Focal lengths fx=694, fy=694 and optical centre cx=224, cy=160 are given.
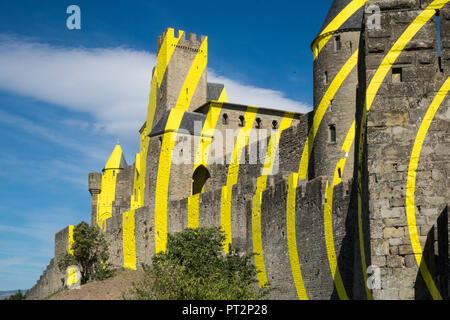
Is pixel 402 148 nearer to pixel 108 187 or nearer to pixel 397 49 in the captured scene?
pixel 397 49

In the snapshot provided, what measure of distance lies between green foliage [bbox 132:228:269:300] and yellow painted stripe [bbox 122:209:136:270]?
10.6 metres

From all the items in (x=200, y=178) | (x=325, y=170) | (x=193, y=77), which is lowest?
(x=325, y=170)

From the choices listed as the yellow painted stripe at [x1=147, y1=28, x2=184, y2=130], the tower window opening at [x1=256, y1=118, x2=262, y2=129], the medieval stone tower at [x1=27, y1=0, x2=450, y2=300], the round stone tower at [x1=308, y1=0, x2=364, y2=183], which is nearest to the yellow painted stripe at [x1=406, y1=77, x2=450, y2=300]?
the medieval stone tower at [x1=27, y1=0, x2=450, y2=300]

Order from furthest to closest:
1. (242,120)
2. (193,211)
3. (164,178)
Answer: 1. (242,120)
2. (164,178)
3. (193,211)

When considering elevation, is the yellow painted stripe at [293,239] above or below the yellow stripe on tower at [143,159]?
below

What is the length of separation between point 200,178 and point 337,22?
1723cm

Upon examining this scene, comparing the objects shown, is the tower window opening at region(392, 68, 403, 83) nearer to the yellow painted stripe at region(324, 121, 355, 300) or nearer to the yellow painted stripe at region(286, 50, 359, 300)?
the yellow painted stripe at region(324, 121, 355, 300)

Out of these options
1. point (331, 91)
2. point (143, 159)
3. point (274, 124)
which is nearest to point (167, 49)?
point (143, 159)

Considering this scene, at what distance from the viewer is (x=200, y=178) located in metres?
44.3

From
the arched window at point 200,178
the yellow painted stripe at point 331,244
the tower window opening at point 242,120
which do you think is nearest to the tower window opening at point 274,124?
the tower window opening at point 242,120

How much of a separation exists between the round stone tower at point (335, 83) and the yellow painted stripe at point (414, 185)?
1824 centimetres

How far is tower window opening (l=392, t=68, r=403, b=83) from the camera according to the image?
10.6 metres

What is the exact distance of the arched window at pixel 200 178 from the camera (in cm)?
4369

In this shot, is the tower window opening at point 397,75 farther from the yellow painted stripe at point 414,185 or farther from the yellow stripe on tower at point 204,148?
the yellow stripe on tower at point 204,148
